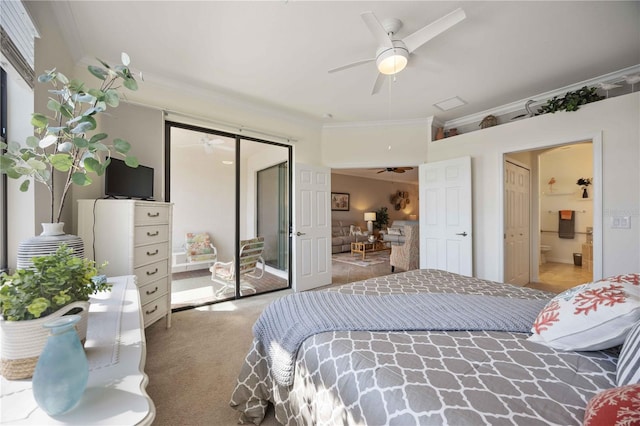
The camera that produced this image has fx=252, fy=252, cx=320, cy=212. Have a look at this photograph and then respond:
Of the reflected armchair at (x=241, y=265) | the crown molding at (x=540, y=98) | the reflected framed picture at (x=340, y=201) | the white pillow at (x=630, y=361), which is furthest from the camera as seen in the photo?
the reflected framed picture at (x=340, y=201)

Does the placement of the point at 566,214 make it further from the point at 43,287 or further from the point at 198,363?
the point at 43,287

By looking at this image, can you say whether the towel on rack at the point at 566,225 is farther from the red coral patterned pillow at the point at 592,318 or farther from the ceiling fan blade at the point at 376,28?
the ceiling fan blade at the point at 376,28

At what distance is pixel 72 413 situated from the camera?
559 millimetres

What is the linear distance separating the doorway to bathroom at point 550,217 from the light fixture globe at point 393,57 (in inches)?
90.7

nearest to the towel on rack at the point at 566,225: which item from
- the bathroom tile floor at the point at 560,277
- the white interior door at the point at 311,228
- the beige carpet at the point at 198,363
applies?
the bathroom tile floor at the point at 560,277

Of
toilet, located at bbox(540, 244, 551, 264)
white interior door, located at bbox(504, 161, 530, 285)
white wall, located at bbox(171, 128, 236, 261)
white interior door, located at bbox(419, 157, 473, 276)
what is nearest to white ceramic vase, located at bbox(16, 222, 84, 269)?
white wall, located at bbox(171, 128, 236, 261)

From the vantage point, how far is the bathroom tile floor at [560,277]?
3.99 meters

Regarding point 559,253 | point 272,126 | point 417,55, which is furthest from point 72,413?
point 559,253

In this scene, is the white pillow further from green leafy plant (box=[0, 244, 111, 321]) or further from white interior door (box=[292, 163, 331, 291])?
white interior door (box=[292, 163, 331, 291])

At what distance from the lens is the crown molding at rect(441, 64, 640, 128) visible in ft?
8.57

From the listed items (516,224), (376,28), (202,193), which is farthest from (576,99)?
(202,193)

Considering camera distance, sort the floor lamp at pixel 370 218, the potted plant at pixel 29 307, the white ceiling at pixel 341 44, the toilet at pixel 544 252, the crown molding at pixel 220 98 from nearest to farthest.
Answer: the potted plant at pixel 29 307 < the white ceiling at pixel 341 44 < the crown molding at pixel 220 98 < the toilet at pixel 544 252 < the floor lamp at pixel 370 218

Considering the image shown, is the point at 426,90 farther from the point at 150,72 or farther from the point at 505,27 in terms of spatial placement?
the point at 150,72

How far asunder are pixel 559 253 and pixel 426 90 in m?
5.72
